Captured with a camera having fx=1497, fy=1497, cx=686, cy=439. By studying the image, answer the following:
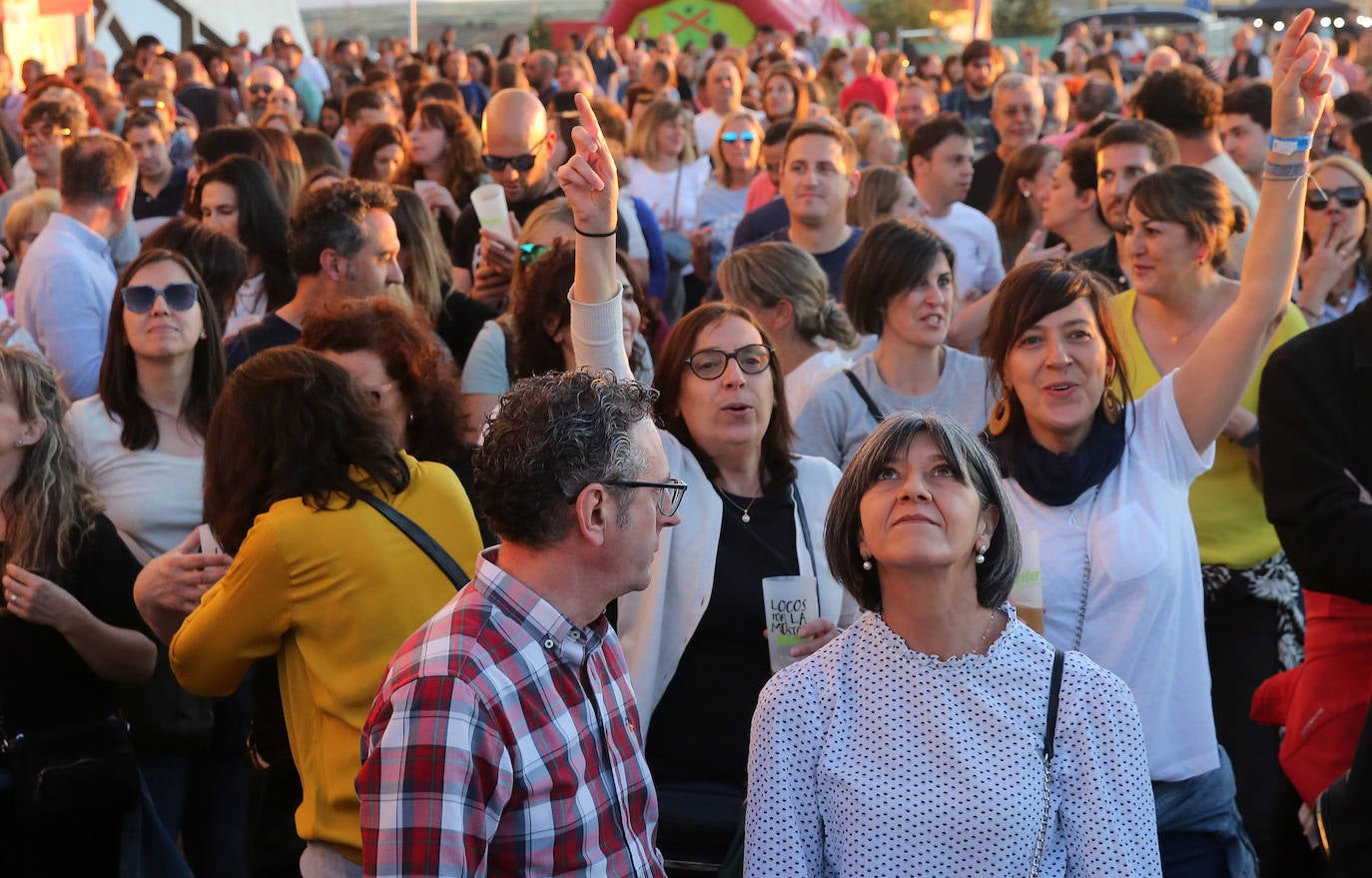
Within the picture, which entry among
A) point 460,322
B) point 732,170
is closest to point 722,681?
point 460,322

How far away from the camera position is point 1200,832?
318 cm

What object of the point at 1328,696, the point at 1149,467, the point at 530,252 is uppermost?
the point at 530,252

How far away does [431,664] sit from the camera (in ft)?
7.11

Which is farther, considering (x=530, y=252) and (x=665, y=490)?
(x=530, y=252)

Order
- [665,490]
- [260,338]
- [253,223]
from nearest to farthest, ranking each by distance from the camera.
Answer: [665,490] < [260,338] < [253,223]

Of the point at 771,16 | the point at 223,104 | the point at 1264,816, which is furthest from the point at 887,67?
the point at 1264,816

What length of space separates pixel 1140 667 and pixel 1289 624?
121 cm

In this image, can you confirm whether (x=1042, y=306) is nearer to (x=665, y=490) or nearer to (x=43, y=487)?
(x=665, y=490)

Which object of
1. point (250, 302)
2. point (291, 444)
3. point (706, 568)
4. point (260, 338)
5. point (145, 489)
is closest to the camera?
point (291, 444)

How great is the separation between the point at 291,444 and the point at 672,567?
87 cm

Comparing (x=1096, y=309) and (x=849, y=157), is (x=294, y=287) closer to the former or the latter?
(x=849, y=157)

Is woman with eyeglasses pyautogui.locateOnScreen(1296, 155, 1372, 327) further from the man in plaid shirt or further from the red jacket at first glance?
the man in plaid shirt

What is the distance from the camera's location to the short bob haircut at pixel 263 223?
19.2 feet

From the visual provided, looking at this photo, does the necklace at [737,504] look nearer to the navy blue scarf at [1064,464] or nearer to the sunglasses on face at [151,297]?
the navy blue scarf at [1064,464]
